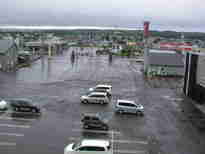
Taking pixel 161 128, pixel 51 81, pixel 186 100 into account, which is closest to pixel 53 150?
Answer: pixel 161 128

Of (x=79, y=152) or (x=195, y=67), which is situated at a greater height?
(x=195, y=67)

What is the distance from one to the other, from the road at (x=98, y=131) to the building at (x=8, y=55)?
8.18 metres

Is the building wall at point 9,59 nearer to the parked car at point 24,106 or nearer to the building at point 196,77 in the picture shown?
the parked car at point 24,106

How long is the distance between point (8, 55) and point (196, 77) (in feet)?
94.7

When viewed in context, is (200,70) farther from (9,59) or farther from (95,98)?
(9,59)

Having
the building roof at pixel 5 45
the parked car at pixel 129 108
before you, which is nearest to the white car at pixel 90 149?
the parked car at pixel 129 108

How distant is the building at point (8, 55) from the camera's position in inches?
1404

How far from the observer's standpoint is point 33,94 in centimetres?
2352

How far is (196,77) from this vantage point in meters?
22.7

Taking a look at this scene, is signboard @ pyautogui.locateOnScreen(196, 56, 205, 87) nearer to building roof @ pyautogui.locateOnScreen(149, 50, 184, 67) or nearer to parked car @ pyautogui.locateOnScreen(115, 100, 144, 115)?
parked car @ pyautogui.locateOnScreen(115, 100, 144, 115)

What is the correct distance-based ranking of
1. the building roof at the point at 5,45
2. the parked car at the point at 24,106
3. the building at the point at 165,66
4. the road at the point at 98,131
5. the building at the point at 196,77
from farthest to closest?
the building roof at the point at 5,45
the building at the point at 165,66
the building at the point at 196,77
the parked car at the point at 24,106
the road at the point at 98,131

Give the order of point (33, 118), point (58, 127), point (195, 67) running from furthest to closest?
point (195, 67), point (33, 118), point (58, 127)

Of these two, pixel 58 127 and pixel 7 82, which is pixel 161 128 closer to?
pixel 58 127

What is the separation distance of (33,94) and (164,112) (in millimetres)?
13151
